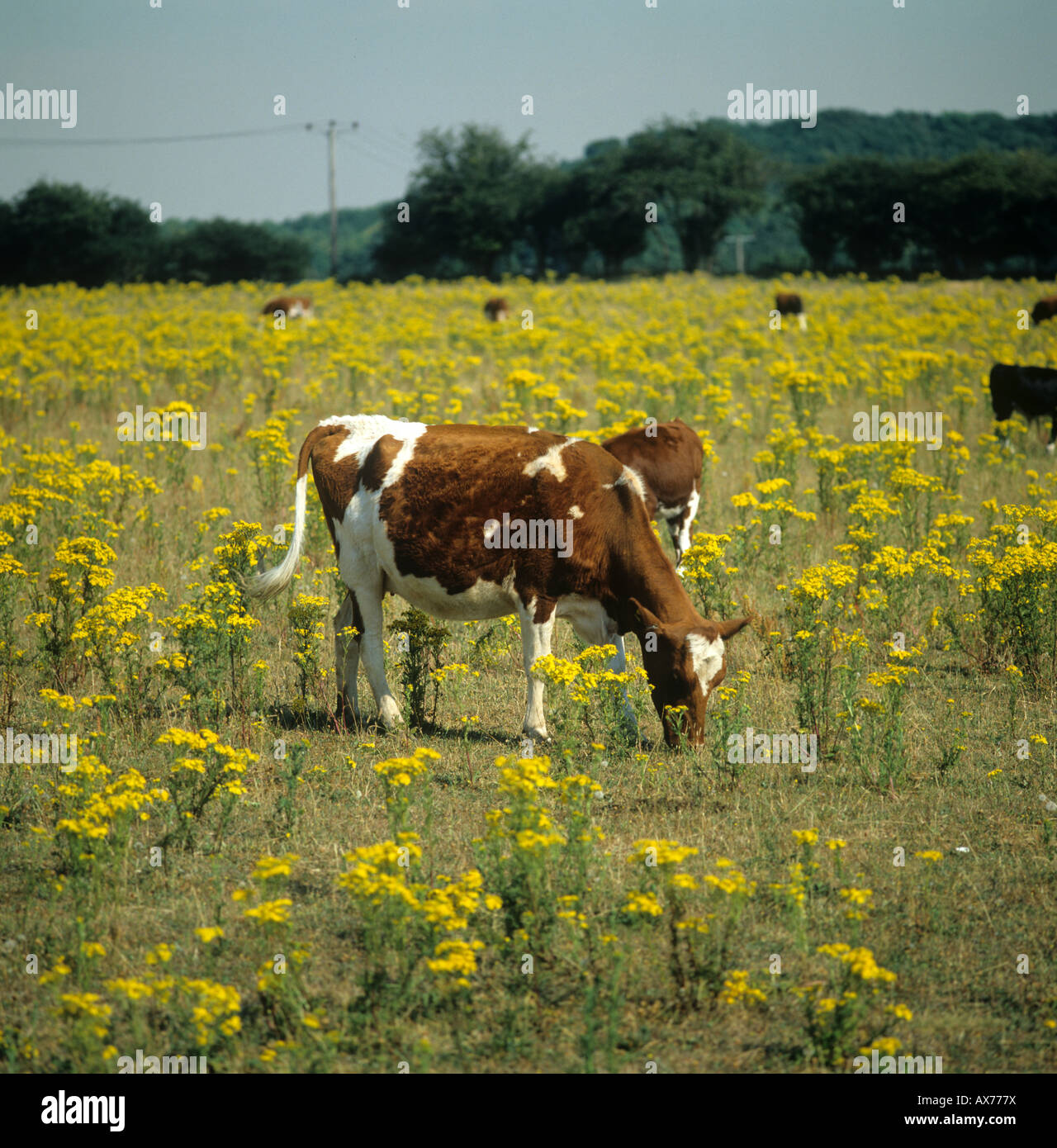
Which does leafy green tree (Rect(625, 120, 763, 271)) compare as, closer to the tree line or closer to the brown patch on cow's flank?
the tree line

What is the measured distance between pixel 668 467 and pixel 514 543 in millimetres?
3832

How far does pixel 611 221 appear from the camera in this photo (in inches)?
2092

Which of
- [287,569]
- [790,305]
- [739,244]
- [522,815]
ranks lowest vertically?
[522,815]

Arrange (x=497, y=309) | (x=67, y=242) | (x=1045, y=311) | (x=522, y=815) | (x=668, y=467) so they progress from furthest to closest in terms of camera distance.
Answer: (x=67, y=242) < (x=497, y=309) < (x=1045, y=311) < (x=668, y=467) < (x=522, y=815)

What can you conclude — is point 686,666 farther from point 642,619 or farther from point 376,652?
point 376,652

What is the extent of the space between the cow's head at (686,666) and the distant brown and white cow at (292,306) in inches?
953

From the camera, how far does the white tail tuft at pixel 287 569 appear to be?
7.81 metres

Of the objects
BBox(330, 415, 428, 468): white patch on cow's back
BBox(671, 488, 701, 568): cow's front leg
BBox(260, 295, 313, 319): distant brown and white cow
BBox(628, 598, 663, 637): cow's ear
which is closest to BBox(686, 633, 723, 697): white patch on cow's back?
BBox(628, 598, 663, 637): cow's ear

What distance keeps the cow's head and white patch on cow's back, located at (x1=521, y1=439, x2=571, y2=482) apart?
966 mm

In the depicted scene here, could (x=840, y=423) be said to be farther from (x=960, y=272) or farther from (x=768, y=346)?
(x=960, y=272)

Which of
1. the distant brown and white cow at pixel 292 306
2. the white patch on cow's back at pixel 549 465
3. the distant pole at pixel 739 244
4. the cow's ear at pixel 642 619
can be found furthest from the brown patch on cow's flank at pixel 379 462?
the distant pole at pixel 739 244

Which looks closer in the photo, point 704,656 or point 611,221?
point 704,656

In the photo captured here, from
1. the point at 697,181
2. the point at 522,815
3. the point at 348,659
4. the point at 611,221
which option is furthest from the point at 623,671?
the point at 697,181

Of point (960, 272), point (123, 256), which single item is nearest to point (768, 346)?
point (960, 272)
